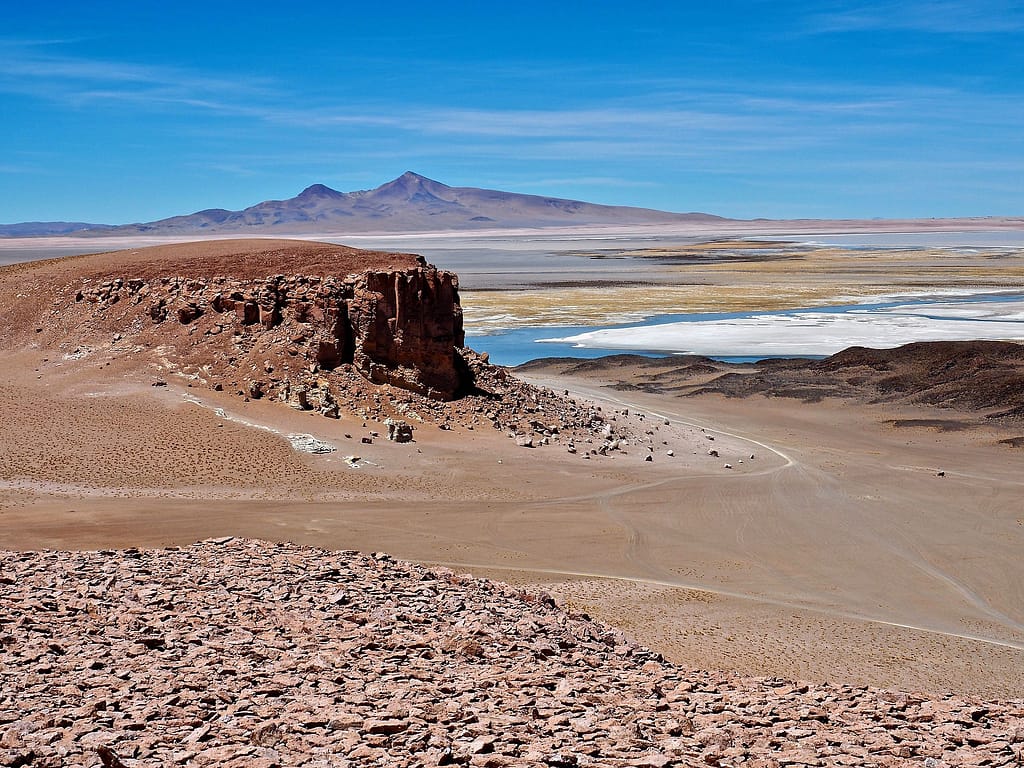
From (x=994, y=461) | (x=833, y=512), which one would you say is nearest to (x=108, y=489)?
(x=833, y=512)

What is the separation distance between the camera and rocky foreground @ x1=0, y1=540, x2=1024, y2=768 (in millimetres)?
7078

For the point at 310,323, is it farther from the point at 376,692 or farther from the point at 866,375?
the point at 866,375

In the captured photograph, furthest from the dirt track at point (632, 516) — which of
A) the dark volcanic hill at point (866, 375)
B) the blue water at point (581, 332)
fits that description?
the blue water at point (581, 332)

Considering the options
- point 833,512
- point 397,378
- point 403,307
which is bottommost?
point 833,512

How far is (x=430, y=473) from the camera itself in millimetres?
22656

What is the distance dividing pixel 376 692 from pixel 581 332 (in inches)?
1922

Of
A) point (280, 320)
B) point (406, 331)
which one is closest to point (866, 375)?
point (406, 331)

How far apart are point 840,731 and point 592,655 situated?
296cm

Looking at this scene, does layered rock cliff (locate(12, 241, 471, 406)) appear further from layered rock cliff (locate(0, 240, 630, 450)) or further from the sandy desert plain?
the sandy desert plain

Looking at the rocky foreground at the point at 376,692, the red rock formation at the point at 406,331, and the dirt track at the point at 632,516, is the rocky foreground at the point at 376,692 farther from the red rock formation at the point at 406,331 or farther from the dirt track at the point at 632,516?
the red rock formation at the point at 406,331

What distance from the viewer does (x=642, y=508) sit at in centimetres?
2125

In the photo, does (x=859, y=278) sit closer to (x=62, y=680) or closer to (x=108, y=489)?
(x=108, y=489)

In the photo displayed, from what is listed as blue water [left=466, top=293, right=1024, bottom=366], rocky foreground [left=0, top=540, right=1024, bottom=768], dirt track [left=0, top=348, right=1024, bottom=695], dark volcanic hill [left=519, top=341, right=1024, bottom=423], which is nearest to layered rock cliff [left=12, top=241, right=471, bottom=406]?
dirt track [left=0, top=348, right=1024, bottom=695]

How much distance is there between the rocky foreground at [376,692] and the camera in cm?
708
